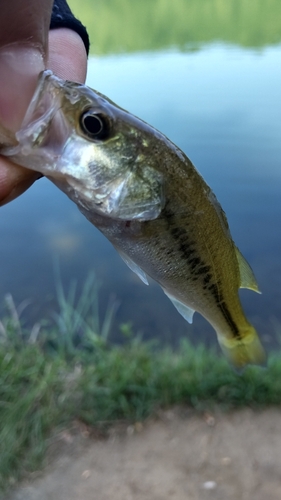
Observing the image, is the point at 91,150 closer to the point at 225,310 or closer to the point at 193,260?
the point at 193,260

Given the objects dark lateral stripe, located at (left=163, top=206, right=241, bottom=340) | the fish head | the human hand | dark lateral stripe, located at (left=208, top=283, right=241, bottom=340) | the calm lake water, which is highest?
the human hand

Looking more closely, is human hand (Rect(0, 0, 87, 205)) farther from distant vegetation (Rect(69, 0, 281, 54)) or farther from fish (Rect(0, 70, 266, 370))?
distant vegetation (Rect(69, 0, 281, 54))

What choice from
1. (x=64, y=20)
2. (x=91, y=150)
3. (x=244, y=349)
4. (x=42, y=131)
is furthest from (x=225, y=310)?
(x=64, y=20)

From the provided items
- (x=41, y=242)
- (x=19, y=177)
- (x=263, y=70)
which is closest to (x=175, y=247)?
(x=19, y=177)

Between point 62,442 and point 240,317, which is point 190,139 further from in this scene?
point 240,317

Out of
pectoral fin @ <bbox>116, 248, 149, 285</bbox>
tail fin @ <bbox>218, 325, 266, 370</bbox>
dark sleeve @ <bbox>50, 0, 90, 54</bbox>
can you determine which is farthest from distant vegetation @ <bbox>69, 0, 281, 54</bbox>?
pectoral fin @ <bbox>116, 248, 149, 285</bbox>

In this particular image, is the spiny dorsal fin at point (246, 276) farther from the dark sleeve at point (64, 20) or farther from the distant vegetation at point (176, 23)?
the distant vegetation at point (176, 23)
